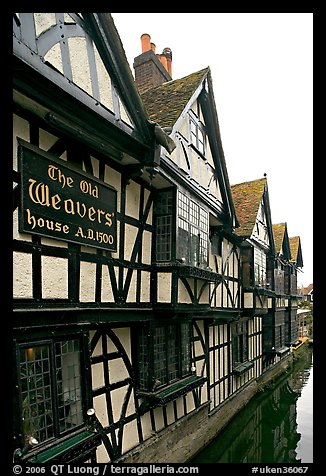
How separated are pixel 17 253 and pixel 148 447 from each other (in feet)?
16.9

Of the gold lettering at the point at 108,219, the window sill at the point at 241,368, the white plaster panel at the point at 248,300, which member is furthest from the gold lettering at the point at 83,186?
the white plaster panel at the point at 248,300

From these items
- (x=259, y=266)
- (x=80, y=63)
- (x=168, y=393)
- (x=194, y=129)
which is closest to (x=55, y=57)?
(x=80, y=63)

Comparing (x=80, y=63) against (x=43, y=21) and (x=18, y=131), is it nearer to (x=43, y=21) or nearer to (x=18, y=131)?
(x=43, y=21)

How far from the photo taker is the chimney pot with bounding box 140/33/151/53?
1121cm

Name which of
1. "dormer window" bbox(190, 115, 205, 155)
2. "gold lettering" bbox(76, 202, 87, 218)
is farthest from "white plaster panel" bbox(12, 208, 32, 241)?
"dormer window" bbox(190, 115, 205, 155)

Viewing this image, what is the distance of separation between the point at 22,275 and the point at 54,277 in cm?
56

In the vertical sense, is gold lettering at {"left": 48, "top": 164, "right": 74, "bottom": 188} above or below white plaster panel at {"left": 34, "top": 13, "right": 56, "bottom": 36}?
below

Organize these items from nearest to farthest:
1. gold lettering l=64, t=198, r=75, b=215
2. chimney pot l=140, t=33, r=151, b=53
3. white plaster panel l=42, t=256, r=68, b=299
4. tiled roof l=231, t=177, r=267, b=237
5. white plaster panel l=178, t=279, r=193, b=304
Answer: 1. white plaster panel l=42, t=256, r=68, b=299
2. gold lettering l=64, t=198, r=75, b=215
3. white plaster panel l=178, t=279, r=193, b=304
4. chimney pot l=140, t=33, r=151, b=53
5. tiled roof l=231, t=177, r=267, b=237

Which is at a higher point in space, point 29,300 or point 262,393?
point 29,300

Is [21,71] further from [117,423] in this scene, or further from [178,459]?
[178,459]

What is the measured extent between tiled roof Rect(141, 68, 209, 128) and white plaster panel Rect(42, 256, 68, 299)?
4.05m

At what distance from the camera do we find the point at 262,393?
16.6 m

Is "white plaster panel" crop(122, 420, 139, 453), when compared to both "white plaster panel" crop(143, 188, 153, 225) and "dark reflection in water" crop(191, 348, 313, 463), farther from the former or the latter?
"white plaster panel" crop(143, 188, 153, 225)
